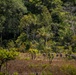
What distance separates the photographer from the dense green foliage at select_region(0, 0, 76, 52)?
3564 cm

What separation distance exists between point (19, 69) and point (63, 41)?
16117 millimetres

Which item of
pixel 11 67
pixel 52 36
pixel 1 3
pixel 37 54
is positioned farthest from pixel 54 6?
pixel 11 67

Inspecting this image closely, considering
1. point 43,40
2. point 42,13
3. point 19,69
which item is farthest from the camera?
point 42,13

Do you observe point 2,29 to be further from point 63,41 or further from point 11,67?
point 11,67

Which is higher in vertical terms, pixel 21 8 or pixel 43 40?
pixel 21 8

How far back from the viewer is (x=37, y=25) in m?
37.1

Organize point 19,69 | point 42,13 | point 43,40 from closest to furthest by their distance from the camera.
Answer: point 19,69, point 43,40, point 42,13

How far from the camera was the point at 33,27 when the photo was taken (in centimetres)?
3697

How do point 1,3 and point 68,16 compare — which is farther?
point 68,16

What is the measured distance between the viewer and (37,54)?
3080cm

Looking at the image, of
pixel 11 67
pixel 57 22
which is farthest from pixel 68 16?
pixel 11 67

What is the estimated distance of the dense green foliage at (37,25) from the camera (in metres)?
35.6

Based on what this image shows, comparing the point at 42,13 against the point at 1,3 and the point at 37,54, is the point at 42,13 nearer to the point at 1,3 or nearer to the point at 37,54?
the point at 1,3

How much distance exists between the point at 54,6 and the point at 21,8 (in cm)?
458
